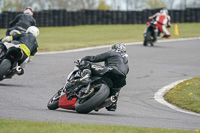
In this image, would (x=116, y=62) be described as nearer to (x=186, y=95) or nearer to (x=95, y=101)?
(x=95, y=101)

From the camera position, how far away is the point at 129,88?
12047 mm

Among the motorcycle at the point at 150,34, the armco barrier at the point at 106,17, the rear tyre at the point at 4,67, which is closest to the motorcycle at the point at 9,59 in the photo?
the rear tyre at the point at 4,67

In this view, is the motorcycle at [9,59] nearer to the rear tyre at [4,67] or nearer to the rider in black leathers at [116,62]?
the rear tyre at [4,67]

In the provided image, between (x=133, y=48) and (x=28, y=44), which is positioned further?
(x=133, y=48)

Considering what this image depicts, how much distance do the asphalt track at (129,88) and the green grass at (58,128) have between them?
1.90 ft

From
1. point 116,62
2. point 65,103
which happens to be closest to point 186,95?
point 116,62

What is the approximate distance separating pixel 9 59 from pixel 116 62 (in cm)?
355

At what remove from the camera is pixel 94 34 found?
29750 millimetres

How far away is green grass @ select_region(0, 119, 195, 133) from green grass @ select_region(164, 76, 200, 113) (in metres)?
3.41

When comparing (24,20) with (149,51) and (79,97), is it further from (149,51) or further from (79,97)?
(79,97)

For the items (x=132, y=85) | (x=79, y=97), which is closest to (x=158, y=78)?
(x=132, y=85)

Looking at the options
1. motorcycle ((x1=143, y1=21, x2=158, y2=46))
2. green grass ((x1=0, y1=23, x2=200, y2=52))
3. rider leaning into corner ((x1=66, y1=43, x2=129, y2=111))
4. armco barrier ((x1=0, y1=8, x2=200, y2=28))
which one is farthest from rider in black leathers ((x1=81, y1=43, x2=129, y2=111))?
armco barrier ((x1=0, y1=8, x2=200, y2=28))

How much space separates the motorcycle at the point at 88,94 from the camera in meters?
7.87

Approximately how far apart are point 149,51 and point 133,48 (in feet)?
3.35
